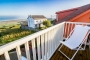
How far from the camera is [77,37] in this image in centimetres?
255

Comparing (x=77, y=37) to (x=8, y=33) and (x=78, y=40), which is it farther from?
(x=8, y=33)

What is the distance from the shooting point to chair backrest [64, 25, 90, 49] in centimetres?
229

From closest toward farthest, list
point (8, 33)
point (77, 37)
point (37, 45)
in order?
point (37, 45) → point (77, 37) → point (8, 33)

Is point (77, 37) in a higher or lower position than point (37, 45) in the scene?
lower

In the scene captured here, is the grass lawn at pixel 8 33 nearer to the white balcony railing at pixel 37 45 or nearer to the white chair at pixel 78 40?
the white chair at pixel 78 40

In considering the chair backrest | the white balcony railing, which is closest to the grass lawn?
the chair backrest

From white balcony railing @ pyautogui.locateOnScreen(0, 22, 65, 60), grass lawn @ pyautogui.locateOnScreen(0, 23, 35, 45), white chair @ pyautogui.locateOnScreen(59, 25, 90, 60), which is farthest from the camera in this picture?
grass lawn @ pyautogui.locateOnScreen(0, 23, 35, 45)

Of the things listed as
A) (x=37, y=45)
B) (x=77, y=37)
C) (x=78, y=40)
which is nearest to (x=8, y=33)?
(x=77, y=37)

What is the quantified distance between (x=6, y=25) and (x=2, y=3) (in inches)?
726

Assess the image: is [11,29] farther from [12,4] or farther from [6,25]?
[12,4]

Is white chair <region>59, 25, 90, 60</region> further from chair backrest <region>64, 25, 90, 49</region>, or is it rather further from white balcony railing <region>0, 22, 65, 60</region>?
white balcony railing <region>0, 22, 65, 60</region>

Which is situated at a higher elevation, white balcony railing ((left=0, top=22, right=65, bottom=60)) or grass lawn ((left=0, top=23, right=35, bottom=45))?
white balcony railing ((left=0, top=22, right=65, bottom=60))

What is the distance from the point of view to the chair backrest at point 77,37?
2287mm

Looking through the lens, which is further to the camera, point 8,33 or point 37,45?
point 8,33
